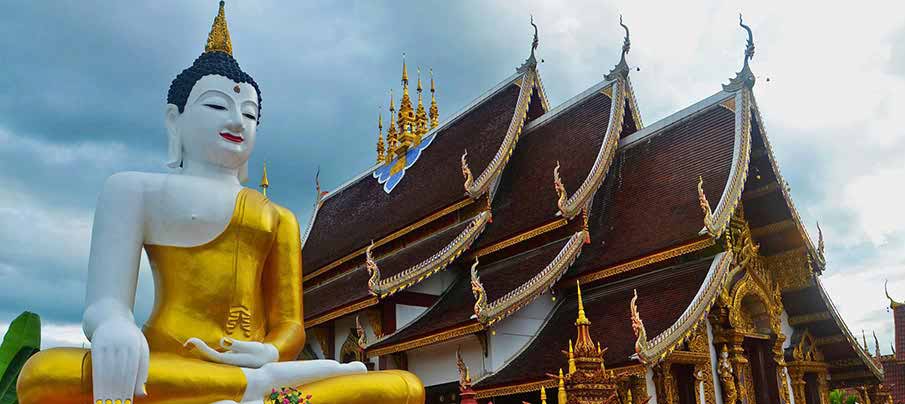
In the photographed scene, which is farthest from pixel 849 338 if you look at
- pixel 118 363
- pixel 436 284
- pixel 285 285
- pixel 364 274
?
pixel 118 363

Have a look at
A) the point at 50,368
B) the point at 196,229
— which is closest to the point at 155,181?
the point at 196,229

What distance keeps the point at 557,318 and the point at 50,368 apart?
6.03 metres

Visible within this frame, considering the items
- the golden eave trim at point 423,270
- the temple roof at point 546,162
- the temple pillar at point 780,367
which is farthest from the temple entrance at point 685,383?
the golden eave trim at point 423,270

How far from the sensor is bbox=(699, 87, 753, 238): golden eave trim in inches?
281

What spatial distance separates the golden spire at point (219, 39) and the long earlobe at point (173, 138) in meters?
0.47

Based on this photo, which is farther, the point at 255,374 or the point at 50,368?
the point at 255,374

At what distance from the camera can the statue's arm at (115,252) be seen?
10.8ft

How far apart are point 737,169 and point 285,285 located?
5236mm

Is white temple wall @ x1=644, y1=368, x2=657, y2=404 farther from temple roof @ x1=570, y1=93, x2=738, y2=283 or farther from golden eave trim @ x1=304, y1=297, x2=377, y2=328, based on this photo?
golden eave trim @ x1=304, y1=297, x2=377, y2=328

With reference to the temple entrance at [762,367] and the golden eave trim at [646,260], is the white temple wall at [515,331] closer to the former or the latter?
the golden eave trim at [646,260]

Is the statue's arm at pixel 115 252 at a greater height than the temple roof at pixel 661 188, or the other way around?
the temple roof at pixel 661 188

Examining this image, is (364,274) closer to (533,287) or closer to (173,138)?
(533,287)

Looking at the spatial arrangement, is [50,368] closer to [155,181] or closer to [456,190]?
[155,181]

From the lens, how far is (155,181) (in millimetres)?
3680
